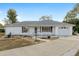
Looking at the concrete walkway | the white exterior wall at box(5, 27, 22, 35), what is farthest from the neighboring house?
the concrete walkway

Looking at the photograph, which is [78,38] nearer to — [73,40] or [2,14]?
[73,40]

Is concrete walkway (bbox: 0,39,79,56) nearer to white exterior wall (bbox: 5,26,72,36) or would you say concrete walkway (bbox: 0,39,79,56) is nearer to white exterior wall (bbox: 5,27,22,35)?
white exterior wall (bbox: 5,26,72,36)

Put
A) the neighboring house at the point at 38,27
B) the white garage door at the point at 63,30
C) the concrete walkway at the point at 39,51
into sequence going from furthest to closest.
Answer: the neighboring house at the point at 38,27
the white garage door at the point at 63,30
the concrete walkway at the point at 39,51

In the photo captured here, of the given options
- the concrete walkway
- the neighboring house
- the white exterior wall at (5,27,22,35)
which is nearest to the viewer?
the concrete walkway

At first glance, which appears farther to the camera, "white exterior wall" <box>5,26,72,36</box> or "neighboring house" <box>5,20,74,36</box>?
"neighboring house" <box>5,20,74,36</box>

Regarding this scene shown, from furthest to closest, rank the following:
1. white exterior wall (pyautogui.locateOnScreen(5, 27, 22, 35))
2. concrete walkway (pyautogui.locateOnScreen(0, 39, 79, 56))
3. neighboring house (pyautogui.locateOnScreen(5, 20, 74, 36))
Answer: white exterior wall (pyautogui.locateOnScreen(5, 27, 22, 35)) → neighboring house (pyautogui.locateOnScreen(5, 20, 74, 36)) → concrete walkway (pyautogui.locateOnScreen(0, 39, 79, 56))

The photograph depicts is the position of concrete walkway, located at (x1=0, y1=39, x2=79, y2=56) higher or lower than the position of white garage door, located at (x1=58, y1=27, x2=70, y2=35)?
lower

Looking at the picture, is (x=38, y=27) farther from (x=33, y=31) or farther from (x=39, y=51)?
(x=39, y=51)

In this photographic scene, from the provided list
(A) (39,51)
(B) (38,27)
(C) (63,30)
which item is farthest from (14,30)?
(A) (39,51)

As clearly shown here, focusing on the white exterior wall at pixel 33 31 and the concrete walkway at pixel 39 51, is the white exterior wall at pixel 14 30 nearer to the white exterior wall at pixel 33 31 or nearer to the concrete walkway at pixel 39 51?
the white exterior wall at pixel 33 31

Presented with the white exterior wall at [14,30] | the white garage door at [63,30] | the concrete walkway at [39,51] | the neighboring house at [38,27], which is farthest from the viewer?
the white exterior wall at [14,30]

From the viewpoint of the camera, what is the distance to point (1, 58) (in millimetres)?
8555

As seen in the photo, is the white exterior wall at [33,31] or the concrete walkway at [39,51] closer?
the concrete walkway at [39,51]

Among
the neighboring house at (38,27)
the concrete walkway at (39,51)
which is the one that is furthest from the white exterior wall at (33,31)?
the concrete walkway at (39,51)
